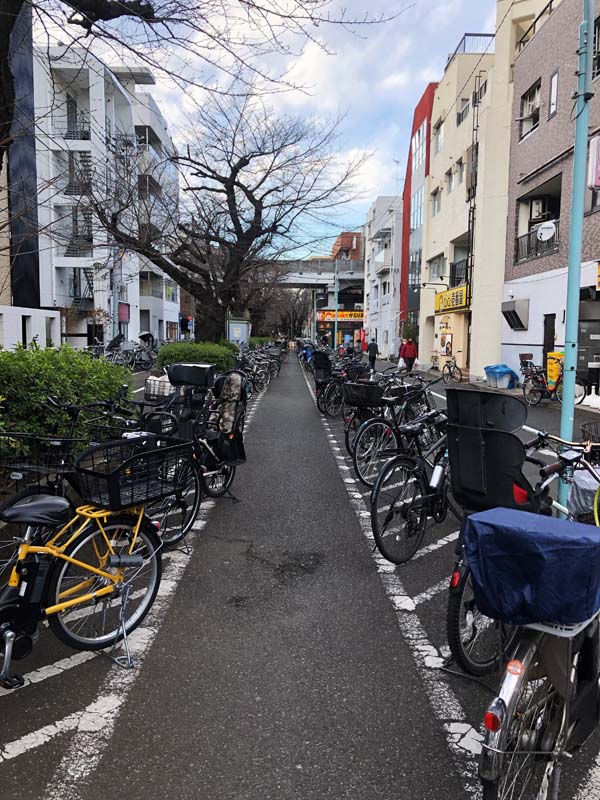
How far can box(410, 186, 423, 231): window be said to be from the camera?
3713cm

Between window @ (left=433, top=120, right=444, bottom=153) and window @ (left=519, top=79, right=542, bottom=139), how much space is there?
10.5 m

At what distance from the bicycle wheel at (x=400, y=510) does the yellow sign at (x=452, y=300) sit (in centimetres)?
2254

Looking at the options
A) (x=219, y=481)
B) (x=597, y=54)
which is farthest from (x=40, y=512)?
(x=597, y=54)

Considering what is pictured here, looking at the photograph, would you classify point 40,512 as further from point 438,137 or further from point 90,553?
point 438,137

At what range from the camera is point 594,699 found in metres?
2.23

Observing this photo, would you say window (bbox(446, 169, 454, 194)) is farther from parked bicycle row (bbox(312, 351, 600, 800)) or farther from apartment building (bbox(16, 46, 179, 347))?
parked bicycle row (bbox(312, 351, 600, 800))

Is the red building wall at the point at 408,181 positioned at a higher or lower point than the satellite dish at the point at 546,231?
higher

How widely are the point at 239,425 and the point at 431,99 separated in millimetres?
34671

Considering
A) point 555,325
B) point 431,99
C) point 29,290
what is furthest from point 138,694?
point 431,99

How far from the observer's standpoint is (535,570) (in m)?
1.91

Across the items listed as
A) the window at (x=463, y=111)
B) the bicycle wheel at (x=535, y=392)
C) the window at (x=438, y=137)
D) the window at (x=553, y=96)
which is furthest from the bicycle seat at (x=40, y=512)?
the window at (x=438, y=137)

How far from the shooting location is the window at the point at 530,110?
20.3 m

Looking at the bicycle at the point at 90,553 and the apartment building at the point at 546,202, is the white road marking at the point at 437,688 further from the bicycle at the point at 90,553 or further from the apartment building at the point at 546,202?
the apartment building at the point at 546,202

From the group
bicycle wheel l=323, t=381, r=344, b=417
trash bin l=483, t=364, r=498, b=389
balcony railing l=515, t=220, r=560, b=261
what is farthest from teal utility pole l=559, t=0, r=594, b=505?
trash bin l=483, t=364, r=498, b=389
